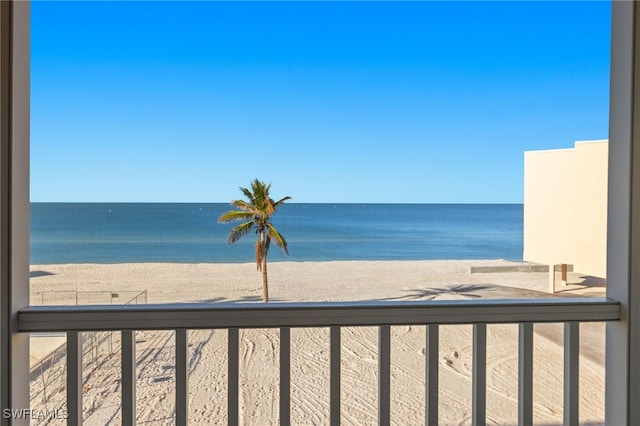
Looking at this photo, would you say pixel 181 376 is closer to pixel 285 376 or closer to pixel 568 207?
pixel 285 376

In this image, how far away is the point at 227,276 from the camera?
37.8 ft

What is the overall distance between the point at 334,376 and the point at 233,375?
0.27 m

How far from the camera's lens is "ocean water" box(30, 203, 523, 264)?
1291 cm

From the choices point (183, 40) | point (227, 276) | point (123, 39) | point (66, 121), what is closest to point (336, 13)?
point (183, 40)

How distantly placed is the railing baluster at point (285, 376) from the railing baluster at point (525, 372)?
25.0 inches

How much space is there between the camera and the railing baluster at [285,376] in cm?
108

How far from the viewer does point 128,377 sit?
1.05 m

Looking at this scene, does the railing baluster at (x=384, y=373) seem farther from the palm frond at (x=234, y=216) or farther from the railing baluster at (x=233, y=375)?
the palm frond at (x=234, y=216)

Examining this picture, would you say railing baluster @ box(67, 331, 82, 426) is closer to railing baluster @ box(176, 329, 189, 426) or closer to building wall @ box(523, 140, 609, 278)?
railing baluster @ box(176, 329, 189, 426)

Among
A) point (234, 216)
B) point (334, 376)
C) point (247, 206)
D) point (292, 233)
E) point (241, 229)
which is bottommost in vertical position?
point (292, 233)

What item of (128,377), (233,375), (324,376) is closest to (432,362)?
(233,375)

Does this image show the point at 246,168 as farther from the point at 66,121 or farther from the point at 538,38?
the point at 538,38

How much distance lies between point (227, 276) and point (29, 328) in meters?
10.8

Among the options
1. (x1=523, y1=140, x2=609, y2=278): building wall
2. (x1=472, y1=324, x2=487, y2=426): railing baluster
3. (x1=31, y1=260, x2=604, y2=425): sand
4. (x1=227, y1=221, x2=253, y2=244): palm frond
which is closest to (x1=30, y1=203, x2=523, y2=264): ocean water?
(x1=227, y1=221, x2=253, y2=244): palm frond
